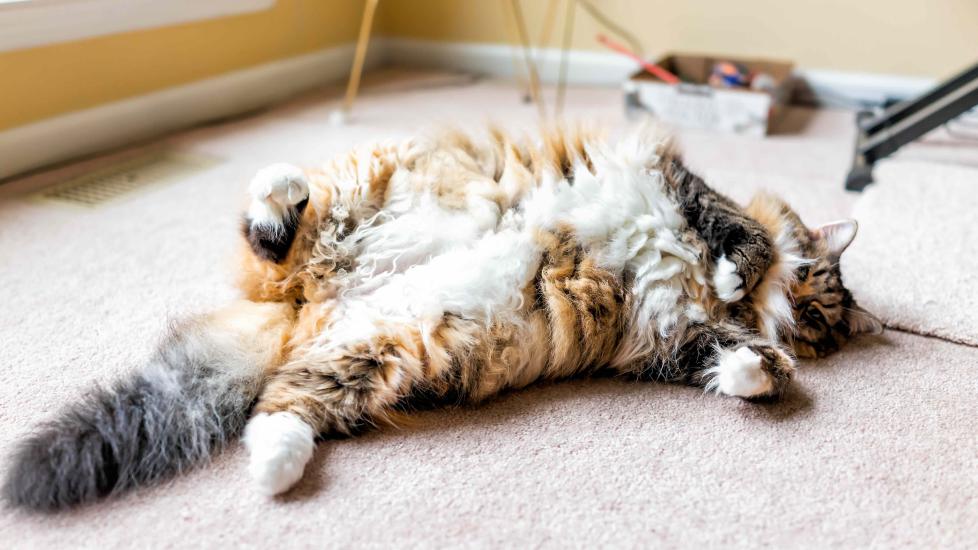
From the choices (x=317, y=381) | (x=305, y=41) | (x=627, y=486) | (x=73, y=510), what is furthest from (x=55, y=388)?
(x=305, y=41)

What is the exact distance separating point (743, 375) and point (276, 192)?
0.87 m

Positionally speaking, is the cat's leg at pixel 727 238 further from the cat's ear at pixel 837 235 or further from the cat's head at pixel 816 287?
the cat's ear at pixel 837 235

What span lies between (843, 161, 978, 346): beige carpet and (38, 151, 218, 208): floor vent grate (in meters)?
2.05

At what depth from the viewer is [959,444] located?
3.97 feet

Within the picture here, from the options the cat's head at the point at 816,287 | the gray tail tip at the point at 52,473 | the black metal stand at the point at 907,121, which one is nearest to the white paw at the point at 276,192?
the gray tail tip at the point at 52,473

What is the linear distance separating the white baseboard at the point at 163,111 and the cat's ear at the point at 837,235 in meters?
2.33

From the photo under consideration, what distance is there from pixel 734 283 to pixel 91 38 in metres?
2.28

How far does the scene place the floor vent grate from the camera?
217cm

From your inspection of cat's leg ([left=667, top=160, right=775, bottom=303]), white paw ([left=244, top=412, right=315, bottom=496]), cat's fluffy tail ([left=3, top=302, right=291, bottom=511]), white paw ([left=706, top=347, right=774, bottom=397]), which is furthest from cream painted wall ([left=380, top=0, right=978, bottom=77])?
white paw ([left=244, top=412, right=315, bottom=496])

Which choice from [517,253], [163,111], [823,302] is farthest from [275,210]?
[163,111]

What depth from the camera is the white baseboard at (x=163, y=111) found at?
232 cm

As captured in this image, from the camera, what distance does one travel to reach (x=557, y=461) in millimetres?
1164

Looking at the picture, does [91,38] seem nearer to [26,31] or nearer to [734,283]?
[26,31]

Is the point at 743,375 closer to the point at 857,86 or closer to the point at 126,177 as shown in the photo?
the point at 126,177
